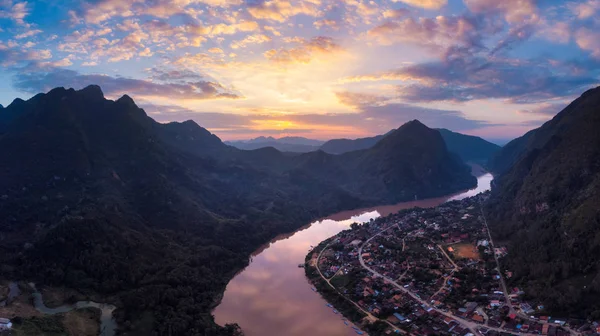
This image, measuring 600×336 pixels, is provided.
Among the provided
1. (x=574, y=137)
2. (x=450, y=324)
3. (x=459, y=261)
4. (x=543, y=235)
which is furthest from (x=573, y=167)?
Answer: (x=450, y=324)

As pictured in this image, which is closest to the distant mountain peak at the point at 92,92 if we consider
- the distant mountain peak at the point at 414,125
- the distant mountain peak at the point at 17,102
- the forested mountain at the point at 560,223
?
the distant mountain peak at the point at 17,102

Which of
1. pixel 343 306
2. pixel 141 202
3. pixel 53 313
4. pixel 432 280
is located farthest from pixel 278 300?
pixel 141 202

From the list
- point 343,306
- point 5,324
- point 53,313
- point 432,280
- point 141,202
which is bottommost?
point 53,313

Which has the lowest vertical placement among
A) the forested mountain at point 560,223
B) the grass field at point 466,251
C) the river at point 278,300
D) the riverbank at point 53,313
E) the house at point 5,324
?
the river at point 278,300

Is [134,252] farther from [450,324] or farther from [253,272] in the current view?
[450,324]

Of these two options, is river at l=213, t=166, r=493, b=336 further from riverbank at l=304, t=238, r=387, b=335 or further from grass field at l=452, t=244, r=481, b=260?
grass field at l=452, t=244, r=481, b=260

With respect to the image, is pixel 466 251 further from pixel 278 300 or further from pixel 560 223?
pixel 278 300

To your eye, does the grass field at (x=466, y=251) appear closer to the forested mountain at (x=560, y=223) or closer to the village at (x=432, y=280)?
the village at (x=432, y=280)

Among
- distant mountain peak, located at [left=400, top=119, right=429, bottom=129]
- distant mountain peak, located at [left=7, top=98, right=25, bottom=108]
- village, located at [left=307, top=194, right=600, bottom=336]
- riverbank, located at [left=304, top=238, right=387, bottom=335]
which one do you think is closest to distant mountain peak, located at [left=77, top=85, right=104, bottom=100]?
distant mountain peak, located at [left=7, top=98, right=25, bottom=108]
